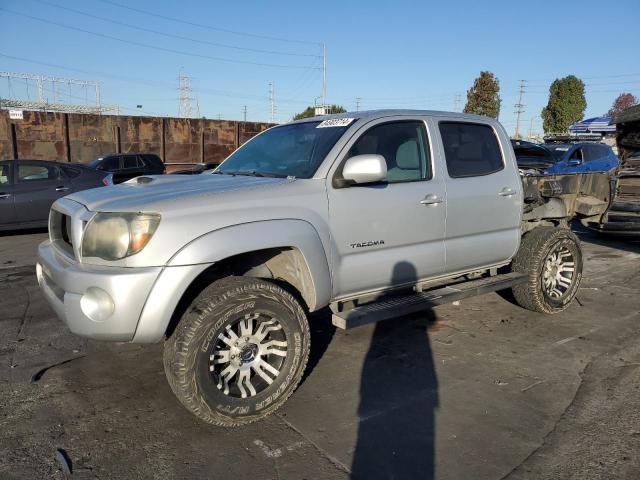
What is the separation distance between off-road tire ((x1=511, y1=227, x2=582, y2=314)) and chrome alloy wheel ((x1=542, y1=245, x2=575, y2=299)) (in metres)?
0.01

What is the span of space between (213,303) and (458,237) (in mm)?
2305

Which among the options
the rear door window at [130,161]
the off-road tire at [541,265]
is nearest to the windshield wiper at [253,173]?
the off-road tire at [541,265]

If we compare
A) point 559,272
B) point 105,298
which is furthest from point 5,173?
point 559,272

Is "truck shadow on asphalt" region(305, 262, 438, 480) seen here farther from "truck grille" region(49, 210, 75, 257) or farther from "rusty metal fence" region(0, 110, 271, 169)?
"rusty metal fence" region(0, 110, 271, 169)

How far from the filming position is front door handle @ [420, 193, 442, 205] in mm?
3906

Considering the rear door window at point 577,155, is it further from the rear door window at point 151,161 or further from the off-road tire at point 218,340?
the off-road tire at point 218,340

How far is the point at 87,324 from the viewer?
279cm

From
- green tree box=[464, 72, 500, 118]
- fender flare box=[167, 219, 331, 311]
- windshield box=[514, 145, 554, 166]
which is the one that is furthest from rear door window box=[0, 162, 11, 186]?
green tree box=[464, 72, 500, 118]

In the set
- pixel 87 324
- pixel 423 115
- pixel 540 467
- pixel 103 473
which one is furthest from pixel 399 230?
pixel 103 473

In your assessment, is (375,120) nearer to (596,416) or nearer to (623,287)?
(596,416)

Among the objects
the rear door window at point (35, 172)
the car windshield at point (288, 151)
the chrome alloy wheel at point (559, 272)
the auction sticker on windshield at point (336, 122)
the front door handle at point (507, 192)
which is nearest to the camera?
the car windshield at point (288, 151)

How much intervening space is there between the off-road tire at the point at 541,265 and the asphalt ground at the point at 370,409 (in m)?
0.26

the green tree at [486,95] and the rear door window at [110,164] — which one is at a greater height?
the green tree at [486,95]

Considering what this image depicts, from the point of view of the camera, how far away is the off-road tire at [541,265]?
196 inches
